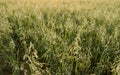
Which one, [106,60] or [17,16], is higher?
[17,16]

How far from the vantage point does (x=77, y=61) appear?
2.16 meters

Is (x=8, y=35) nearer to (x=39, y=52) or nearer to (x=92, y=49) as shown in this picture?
(x=39, y=52)

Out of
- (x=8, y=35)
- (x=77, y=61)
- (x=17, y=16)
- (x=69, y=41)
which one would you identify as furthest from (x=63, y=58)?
(x=17, y=16)

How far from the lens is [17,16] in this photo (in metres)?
3.15

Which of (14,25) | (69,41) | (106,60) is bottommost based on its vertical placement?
(106,60)

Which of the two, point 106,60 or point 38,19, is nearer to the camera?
point 106,60

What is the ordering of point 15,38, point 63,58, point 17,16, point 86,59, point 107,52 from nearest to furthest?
point 63,58
point 86,59
point 107,52
point 15,38
point 17,16

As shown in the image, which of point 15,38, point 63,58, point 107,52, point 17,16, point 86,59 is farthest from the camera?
point 17,16

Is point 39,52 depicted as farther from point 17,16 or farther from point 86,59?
point 17,16

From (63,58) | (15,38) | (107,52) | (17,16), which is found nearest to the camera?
(63,58)

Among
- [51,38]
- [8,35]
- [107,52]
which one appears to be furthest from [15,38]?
[107,52]

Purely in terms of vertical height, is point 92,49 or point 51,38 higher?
point 51,38

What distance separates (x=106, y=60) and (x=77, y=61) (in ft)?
1.15

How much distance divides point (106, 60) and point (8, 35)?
108 cm
